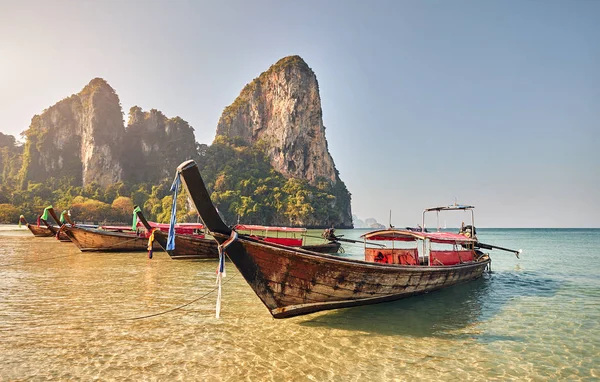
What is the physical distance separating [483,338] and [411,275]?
256cm

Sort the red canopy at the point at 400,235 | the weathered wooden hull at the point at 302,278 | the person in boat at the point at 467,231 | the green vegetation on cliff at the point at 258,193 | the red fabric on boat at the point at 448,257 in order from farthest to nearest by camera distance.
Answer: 1. the green vegetation on cliff at the point at 258,193
2. the person in boat at the point at 467,231
3. the red fabric on boat at the point at 448,257
4. the red canopy at the point at 400,235
5. the weathered wooden hull at the point at 302,278

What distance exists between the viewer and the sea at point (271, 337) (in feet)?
16.5

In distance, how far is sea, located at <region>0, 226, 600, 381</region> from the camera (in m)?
5.02

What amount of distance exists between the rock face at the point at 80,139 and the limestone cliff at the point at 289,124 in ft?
153

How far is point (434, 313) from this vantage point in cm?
884

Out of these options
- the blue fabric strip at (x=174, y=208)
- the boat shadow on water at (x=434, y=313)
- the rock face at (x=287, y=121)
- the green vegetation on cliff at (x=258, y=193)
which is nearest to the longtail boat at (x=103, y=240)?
the blue fabric strip at (x=174, y=208)

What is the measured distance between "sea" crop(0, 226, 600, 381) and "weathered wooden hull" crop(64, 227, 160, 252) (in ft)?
35.7

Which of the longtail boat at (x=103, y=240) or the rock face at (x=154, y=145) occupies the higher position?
the rock face at (x=154, y=145)

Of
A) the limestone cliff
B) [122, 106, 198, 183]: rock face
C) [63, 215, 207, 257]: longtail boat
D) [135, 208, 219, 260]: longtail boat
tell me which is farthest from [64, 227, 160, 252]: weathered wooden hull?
the limestone cliff

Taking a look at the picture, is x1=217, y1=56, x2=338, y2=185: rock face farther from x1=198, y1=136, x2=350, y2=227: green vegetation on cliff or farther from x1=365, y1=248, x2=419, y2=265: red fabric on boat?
x1=365, y1=248, x2=419, y2=265: red fabric on boat

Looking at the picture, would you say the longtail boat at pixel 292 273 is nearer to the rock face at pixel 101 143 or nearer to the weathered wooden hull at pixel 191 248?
the weathered wooden hull at pixel 191 248

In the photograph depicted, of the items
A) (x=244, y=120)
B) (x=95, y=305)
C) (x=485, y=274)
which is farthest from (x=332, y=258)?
(x=244, y=120)

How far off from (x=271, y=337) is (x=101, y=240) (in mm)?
20531

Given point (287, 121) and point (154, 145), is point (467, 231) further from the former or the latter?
point (154, 145)
